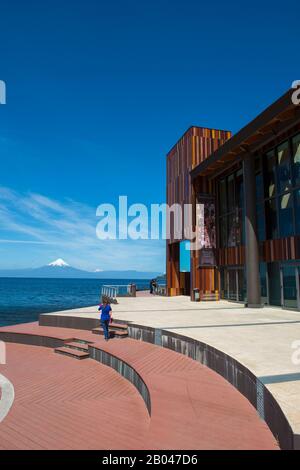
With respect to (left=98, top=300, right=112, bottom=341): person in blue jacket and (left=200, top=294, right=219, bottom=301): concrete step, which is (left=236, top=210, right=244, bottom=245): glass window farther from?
(left=98, top=300, right=112, bottom=341): person in blue jacket

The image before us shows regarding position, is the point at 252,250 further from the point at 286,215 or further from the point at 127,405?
the point at 127,405

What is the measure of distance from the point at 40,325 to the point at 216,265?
45.0 ft

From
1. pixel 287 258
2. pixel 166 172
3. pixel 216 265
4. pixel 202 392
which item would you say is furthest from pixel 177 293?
pixel 202 392

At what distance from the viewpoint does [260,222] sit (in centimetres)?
2027

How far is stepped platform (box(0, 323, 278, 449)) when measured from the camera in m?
4.98

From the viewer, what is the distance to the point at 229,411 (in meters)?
5.72

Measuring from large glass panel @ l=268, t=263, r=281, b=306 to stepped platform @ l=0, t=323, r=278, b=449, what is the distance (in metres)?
10.2

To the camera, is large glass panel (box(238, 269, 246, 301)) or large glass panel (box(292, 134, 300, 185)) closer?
large glass panel (box(292, 134, 300, 185))

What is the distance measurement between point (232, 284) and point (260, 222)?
219 inches

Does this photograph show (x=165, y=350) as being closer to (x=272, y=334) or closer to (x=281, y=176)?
(x=272, y=334)

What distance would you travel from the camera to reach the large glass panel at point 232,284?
2335 centimetres

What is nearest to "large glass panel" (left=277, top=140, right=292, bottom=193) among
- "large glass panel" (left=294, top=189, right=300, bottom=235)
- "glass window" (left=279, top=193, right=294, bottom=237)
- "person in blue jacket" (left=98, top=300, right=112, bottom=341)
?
"glass window" (left=279, top=193, right=294, bottom=237)

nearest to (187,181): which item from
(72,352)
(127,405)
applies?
(72,352)

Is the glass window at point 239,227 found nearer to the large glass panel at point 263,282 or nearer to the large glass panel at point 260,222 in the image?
the large glass panel at point 260,222
